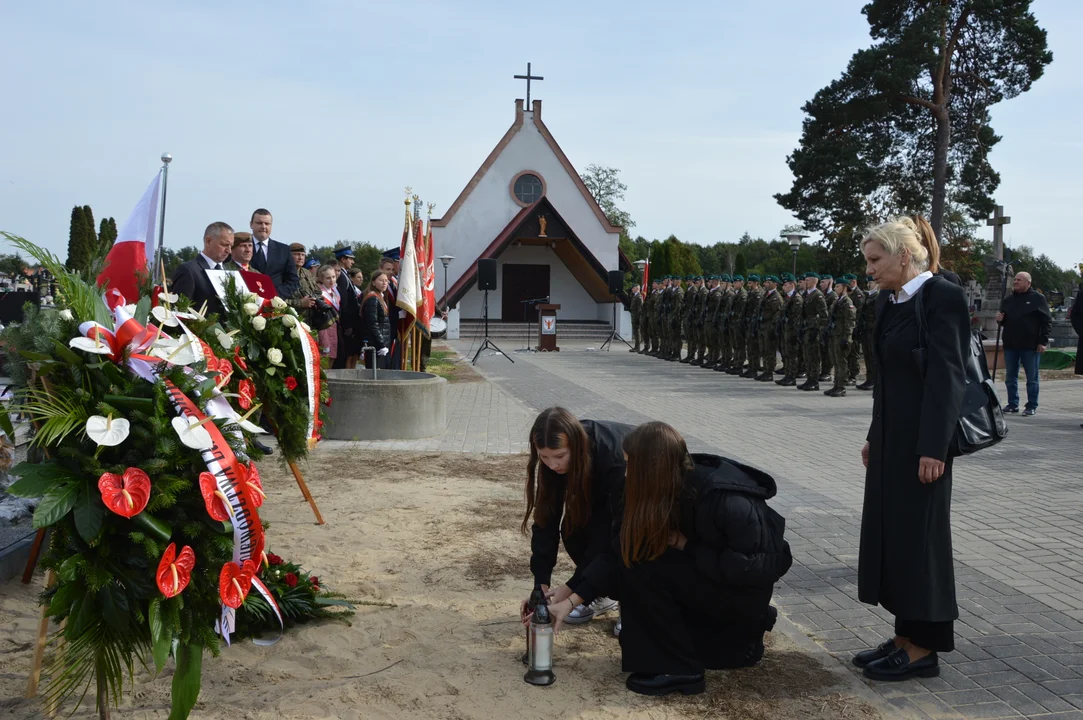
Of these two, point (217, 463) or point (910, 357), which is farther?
point (910, 357)

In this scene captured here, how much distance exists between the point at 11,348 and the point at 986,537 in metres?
5.93

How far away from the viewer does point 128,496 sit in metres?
3.21

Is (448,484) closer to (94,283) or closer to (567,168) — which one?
(94,283)

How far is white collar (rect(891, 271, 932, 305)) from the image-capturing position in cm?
398

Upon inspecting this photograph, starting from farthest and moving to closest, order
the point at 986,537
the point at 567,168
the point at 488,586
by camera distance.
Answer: the point at 567,168, the point at 986,537, the point at 488,586

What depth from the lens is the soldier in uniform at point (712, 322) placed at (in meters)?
20.6

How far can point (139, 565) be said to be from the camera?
3.30 metres

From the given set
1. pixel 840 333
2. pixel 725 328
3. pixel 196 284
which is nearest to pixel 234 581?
pixel 196 284

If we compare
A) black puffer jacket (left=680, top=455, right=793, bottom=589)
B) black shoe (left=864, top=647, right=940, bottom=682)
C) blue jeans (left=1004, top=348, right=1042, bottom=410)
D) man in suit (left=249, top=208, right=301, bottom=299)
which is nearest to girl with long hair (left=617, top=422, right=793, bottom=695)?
black puffer jacket (left=680, top=455, right=793, bottom=589)

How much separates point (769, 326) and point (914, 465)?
563 inches

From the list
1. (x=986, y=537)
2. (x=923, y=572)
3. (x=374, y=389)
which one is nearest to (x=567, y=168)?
(x=374, y=389)

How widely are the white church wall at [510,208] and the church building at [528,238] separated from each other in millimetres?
39

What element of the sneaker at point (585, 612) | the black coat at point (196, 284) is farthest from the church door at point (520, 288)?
the sneaker at point (585, 612)

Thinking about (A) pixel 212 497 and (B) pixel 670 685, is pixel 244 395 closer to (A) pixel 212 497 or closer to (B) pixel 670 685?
(A) pixel 212 497
